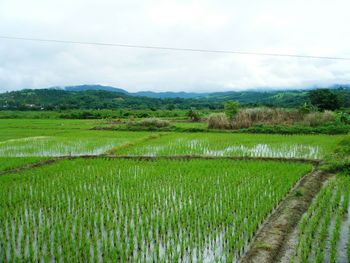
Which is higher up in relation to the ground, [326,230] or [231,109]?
[231,109]

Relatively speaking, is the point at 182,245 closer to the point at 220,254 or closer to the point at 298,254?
the point at 220,254

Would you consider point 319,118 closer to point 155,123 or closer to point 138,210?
point 155,123

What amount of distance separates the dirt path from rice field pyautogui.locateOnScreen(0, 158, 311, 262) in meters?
0.15

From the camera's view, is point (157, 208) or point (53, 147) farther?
point (53, 147)

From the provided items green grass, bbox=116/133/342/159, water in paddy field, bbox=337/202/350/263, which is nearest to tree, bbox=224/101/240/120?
green grass, bbox=116/133/342/159

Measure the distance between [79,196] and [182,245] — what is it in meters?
3.04

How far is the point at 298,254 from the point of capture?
12.1 feet

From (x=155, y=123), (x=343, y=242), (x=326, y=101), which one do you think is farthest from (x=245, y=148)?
(x=326, y=101)

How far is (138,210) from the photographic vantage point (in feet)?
17.6

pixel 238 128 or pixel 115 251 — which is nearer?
pixel 115 251

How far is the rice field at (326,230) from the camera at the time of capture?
364 cm

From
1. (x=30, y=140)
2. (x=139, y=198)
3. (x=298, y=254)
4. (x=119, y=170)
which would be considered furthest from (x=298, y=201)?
(x=30, y=140)

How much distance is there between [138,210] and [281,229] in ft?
7.44

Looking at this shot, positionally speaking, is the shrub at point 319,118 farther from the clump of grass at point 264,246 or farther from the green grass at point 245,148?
the clump of grass at point 264,246
